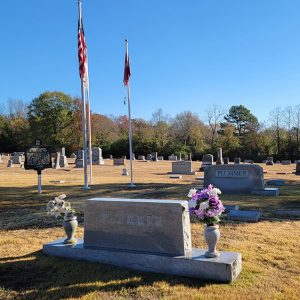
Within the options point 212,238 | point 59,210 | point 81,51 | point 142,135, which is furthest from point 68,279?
point 142,135

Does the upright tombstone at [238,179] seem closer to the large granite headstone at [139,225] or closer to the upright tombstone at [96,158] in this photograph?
the large granite headstone at [139,225]

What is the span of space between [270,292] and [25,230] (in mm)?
5563

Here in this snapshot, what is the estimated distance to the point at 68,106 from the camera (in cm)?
5928

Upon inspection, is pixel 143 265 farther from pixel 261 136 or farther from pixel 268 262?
pixel 261 136

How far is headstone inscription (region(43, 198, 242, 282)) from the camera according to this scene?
4.79 metres

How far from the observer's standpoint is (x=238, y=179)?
14133mm

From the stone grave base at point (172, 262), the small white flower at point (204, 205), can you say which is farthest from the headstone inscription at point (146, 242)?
the small white flower at point (204, 205)

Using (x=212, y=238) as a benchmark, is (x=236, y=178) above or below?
above

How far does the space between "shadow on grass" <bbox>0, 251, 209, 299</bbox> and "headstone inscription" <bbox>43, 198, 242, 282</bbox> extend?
14cm

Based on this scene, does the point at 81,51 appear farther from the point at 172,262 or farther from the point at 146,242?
the point at 172,262

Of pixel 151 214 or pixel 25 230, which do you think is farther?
pixel 25 230

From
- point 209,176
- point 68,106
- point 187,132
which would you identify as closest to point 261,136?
point 187,132

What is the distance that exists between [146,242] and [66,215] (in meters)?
1.59

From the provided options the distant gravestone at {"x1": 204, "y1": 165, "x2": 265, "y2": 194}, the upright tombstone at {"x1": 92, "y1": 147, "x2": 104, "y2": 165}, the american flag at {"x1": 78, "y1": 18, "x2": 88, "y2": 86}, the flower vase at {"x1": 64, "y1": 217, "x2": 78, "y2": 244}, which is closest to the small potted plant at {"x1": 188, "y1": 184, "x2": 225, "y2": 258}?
the flower vase at {"x1": 64, "y1": 217, "x2": 78, "y2": 244}
